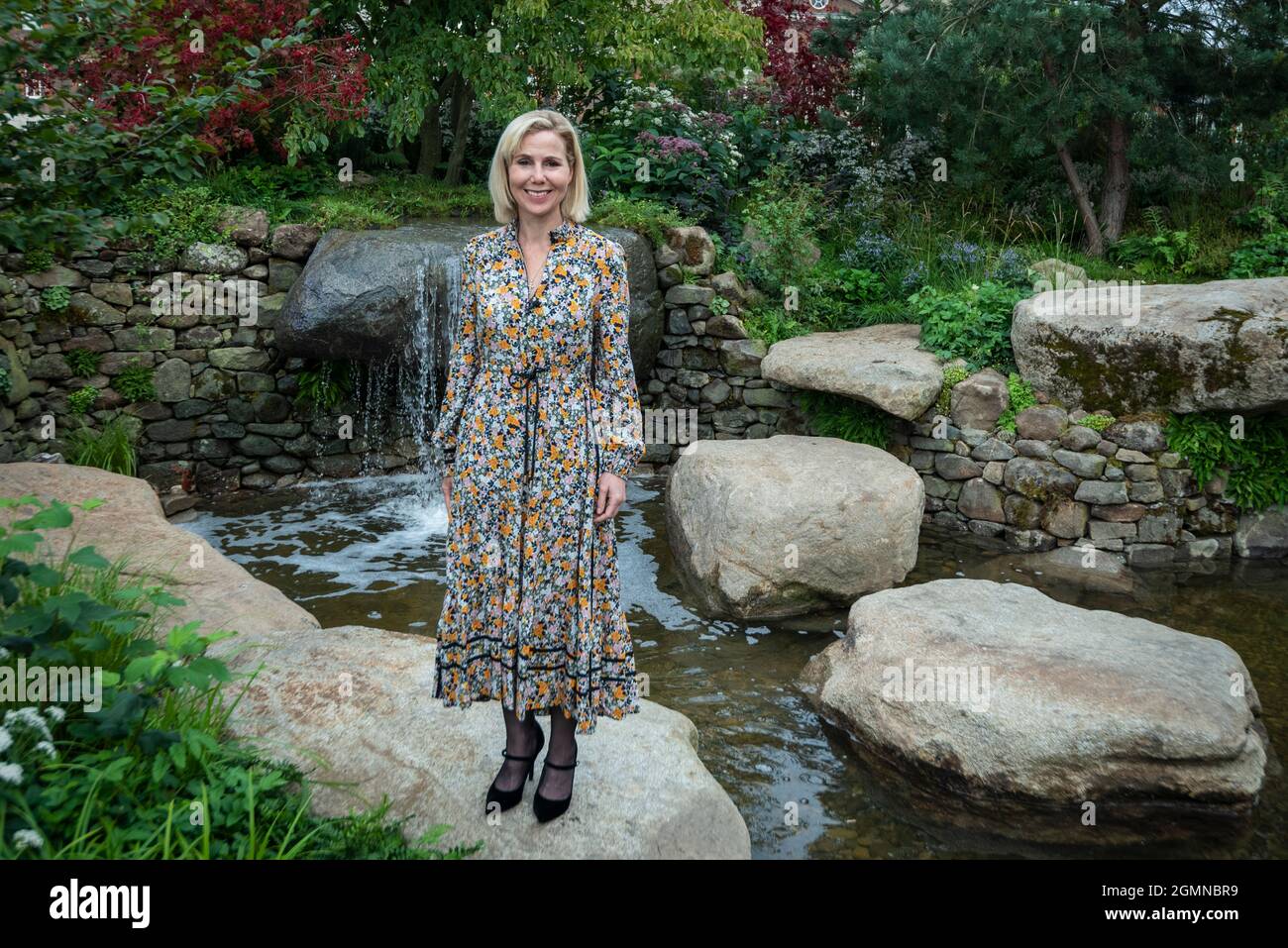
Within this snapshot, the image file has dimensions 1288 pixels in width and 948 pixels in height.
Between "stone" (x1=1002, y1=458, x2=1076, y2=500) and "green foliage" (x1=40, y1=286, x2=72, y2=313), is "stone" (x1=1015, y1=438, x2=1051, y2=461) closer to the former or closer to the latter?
"stone" (x1=1002, y1=458, x2=1076, y2=500)

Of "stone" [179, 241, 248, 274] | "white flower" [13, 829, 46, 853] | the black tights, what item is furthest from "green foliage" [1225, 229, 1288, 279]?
"white flower" [13, 829, 46, 853]

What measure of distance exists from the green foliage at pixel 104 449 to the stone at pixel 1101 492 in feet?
23.4

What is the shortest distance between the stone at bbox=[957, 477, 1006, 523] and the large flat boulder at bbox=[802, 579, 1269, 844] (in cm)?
268

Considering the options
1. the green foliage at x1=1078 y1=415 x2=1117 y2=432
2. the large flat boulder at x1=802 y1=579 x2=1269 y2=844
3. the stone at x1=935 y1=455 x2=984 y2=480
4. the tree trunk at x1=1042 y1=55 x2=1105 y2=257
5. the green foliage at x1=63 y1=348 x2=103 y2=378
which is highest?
the tree trunk at x1=1042 y1=55 x2=1105 y2=257

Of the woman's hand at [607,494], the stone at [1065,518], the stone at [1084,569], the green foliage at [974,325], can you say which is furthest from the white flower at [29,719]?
the green foliage at [974,325]

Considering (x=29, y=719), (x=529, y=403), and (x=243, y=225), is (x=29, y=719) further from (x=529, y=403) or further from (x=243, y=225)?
(x=243, y=225)

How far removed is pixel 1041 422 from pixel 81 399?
7.40 metres

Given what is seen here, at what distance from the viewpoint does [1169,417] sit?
22.1 feet

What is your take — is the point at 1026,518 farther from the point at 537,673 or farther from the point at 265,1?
the point at 265,1

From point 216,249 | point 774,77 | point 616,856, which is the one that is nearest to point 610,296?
point 616,856

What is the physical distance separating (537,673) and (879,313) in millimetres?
6385

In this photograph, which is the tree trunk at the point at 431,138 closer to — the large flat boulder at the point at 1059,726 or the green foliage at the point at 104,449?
the green foliage at the point at 104,449

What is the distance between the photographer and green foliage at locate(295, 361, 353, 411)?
817 centimetres
